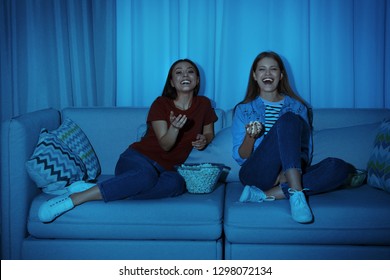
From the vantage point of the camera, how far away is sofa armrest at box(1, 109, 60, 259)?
6.95 ft

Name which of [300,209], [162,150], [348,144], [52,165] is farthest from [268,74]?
Result: [52,165]

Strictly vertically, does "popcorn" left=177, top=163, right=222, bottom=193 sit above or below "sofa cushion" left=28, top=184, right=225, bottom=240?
above

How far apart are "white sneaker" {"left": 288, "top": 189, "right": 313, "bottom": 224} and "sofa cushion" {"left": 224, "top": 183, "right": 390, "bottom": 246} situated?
45mm

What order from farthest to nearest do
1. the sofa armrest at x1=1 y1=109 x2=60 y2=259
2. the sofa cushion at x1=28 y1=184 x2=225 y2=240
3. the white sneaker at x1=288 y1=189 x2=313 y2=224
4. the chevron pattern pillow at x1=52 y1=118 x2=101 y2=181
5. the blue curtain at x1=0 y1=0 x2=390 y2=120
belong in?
the blue curtain at x1=0 y1=0 x2=390 y2=120, the chevron pattern pillow at x1=52 y1=118 x2=101 y2=181, the sofa armrest at x1=1 y1=109 x2=60 y2=259, the sofa cushion at x1=28 y1=184 x2=225 y2=240, the white sneaker at x1=288 y1=189 x2=313 y2=224

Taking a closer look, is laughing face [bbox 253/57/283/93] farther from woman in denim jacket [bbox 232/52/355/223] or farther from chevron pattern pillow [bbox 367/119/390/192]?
chevron pattern pillow [bbox 367/119/390/192]

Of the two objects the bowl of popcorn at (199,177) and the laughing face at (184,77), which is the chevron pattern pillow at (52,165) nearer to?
the bowl of popcorn at (199,177)

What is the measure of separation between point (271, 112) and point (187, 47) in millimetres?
820

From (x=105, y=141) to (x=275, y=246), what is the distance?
3.73 ft

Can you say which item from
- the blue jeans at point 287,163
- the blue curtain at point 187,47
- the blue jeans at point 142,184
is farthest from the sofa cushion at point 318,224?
the blue curtain at point 187,47

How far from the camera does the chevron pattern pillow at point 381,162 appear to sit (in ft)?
7.07

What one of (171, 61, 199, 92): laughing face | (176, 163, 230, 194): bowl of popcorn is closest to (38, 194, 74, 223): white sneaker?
(176, 163, 230, 194): bowl of popcorn

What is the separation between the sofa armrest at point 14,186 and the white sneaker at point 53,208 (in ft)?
0.55

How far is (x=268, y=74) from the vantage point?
2.44 meters

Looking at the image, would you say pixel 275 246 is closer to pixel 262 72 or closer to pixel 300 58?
pixel 262 72
